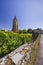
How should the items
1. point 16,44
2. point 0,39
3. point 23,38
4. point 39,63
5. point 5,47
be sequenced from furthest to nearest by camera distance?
point 23,38 → point 0,39 → point 16,44 → point 5,47 → point 39,63

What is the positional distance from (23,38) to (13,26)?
180ft

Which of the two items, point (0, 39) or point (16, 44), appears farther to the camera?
point (0, 39)

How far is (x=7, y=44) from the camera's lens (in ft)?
116

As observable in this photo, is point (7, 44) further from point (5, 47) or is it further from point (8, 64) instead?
point (8, 64)

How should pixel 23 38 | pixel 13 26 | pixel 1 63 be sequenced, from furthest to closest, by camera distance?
pixel 13 26 < pixel 23 38 < pixel 1 63

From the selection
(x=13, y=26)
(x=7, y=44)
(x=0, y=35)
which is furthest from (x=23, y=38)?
(x=13, y=26)

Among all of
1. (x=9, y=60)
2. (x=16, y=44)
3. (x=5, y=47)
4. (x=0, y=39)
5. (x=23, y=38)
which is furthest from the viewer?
(x=23, y=38)

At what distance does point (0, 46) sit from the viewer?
38875mm

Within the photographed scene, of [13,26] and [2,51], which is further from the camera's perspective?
[13,26]

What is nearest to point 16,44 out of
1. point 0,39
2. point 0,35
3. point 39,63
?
point 0,39

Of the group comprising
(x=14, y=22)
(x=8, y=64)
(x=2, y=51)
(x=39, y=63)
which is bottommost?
(x=2, y=51)

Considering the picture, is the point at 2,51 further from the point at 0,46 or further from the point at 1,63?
the point at 1,63

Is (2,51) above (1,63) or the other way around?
the other way around

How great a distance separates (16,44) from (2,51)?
3862 millimetres
